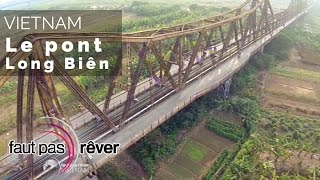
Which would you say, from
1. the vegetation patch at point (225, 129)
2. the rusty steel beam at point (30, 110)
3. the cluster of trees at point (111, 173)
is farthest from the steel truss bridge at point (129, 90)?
the vegetation patch at point (225, 129)

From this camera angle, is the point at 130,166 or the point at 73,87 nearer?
the point at 73,87

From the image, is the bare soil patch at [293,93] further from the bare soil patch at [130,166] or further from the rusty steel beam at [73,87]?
the rusty steel beam at [73,87]

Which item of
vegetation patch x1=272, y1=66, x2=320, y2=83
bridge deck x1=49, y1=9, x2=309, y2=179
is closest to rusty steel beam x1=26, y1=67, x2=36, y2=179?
bridge deck x1=49, y1=9, x2=309, y2=179

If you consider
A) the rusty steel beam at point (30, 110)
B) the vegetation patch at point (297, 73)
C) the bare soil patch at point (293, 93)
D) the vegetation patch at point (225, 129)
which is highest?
the rusty steel beam at point (30, 110)

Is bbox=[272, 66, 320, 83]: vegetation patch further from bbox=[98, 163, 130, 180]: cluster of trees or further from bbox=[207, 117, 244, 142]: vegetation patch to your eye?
bbox=[98, 163, 130, 180]: cluster of trees

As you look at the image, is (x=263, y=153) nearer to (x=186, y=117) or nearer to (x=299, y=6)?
(x=186, y=117)

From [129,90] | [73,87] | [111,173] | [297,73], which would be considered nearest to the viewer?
[73,87]

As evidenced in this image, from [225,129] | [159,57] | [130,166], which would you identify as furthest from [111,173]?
[225,129]

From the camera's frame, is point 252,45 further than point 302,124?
Yes

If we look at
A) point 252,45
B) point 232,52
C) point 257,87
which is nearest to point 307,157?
point 257,87

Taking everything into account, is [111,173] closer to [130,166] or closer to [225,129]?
[130,166]

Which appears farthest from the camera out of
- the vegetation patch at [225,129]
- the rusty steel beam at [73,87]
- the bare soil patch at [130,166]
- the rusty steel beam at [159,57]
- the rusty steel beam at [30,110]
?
the vegetation patch at [225,129]
